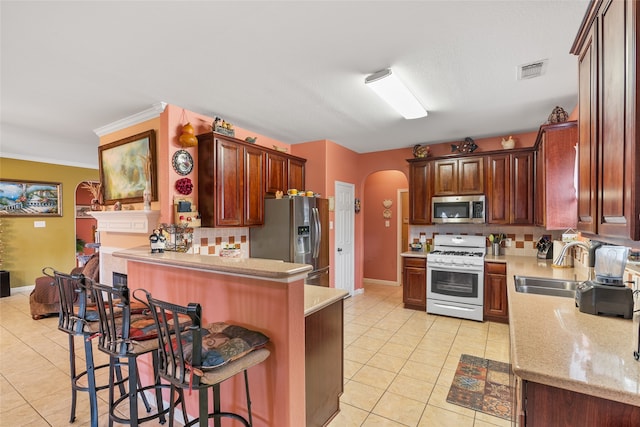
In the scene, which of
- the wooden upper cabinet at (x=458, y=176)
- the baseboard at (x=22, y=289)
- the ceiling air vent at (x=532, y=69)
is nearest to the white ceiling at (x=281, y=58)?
the ceiling air vent at (x=532, y=69)

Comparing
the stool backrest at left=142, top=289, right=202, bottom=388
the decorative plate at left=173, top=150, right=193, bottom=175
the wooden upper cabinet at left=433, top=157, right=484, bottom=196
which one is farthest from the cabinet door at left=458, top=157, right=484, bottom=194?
the stool backrest at left=142, top=289, right=202, bottom=388

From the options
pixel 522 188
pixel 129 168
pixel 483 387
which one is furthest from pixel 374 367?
Result: pixel 129 168

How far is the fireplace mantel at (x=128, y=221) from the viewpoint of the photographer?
3.22 meters

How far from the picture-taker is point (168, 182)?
312 cm

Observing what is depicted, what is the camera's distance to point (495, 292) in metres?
4.02

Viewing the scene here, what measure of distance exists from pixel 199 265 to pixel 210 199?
1593mm

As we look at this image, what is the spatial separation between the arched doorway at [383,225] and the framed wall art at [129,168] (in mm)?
3969

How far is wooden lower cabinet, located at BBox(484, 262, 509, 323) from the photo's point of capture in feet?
13.0

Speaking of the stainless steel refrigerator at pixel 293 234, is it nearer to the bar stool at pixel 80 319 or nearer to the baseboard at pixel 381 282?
the bar stool at pixel 80 319

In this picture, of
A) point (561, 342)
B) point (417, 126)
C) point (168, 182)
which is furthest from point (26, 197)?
point (561, 342)

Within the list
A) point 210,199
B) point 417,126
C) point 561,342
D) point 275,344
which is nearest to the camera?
point 561,342

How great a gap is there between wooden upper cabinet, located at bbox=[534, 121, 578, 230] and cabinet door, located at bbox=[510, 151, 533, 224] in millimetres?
1393

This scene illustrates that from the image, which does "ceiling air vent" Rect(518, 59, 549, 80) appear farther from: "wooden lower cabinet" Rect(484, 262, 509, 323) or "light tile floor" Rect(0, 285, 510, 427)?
"light tile floor" Rect(0, 285, 510, 427)

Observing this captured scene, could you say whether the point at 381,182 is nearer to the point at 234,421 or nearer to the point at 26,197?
the point at 234,421
